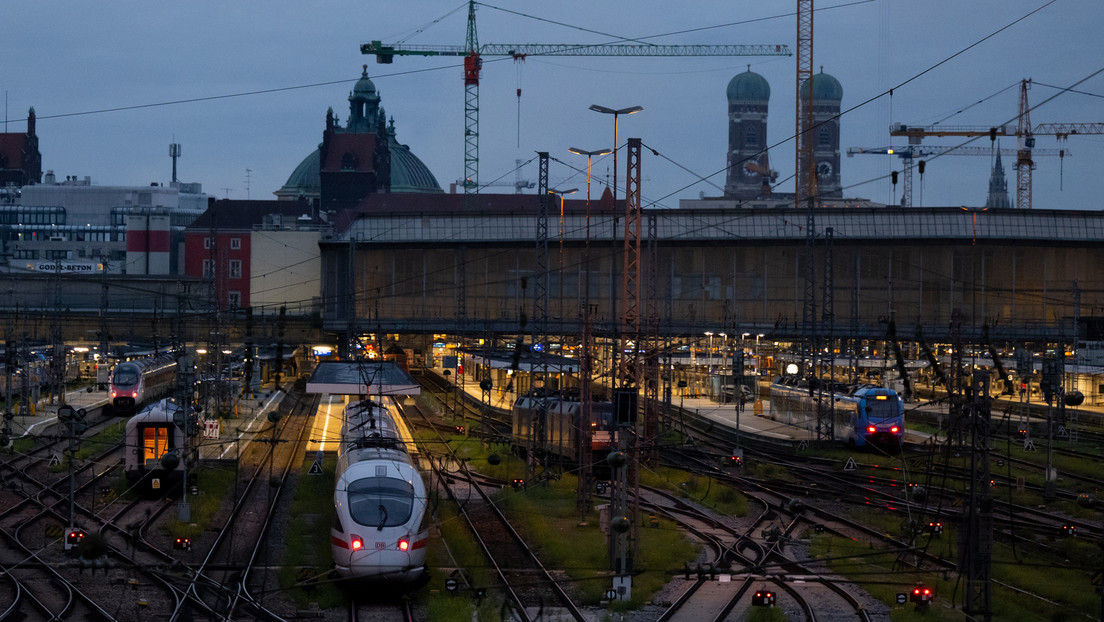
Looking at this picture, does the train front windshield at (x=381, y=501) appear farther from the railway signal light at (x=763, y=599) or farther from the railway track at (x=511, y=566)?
the railway signal light at (x=763, y=599)

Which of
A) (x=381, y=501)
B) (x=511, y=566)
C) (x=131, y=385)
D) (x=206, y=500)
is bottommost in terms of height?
(x=511, y=566)

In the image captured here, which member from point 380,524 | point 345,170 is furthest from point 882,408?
point 345,170

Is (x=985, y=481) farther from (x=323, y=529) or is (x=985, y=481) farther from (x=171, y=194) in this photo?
(x=171, y=194)

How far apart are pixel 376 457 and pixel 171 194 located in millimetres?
148190

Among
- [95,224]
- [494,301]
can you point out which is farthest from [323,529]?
[95,224]

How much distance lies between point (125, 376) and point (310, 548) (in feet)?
92.0

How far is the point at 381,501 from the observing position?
19.5 metres

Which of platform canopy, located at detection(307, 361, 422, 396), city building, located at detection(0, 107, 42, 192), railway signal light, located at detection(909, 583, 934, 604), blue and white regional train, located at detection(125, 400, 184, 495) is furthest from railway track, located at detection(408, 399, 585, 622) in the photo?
city building, located at detection(0, 107, 42, 192)

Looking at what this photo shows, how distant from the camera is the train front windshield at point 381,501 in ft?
63.2

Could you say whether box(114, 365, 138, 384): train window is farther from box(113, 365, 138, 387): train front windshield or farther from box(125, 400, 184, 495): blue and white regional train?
box(125, 400, 184, 495): blue and white regional train

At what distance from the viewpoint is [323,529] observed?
25250mm

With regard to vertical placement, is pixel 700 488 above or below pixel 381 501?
below

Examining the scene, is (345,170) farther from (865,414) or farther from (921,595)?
(921,595)

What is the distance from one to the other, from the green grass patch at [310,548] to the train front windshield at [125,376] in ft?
59.8
